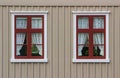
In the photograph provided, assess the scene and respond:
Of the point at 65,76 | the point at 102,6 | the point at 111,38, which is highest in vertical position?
the point at 102,6

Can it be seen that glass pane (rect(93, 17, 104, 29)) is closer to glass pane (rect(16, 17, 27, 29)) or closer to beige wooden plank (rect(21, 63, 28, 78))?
glass pane (rect(16, 17, 27, 29))

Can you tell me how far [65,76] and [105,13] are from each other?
2.46 m

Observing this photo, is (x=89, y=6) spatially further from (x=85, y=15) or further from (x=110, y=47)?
(x=110, y=47)

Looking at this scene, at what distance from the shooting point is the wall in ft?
57.6

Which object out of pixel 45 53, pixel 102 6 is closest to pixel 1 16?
pixel 45 53

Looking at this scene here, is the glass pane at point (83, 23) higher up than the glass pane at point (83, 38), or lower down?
higher up

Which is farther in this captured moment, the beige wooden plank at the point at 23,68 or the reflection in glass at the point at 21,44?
the reflection in glass at the point at 21,44

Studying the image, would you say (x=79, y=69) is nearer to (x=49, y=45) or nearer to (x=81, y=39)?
(x=81, y=39)

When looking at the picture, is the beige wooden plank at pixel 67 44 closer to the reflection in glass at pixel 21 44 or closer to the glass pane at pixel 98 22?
the glass pane at pixel 98 22

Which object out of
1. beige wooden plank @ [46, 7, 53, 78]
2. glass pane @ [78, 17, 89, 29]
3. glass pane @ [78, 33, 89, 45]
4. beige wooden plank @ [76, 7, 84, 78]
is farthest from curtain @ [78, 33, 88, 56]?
beige wooden plank @ [46, 7, 53, 78]

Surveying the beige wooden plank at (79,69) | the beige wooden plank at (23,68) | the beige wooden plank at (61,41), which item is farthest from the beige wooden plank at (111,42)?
the beige wooden plank at (23,68)

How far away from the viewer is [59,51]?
17.6 meters

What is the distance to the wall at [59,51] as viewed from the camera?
17.6 meters

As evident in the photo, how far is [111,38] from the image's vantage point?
17.6m
